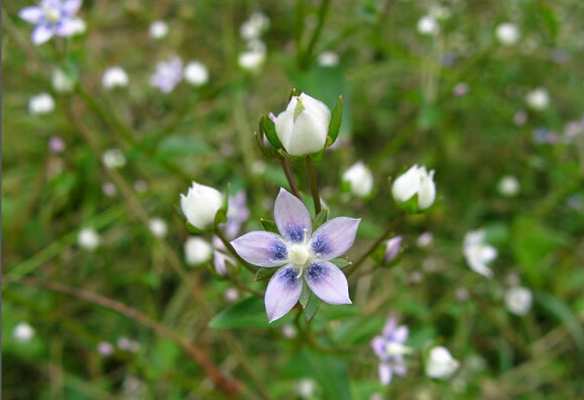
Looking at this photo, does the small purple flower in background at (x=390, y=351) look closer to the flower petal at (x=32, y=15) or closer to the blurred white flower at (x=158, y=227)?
the blurred white flower at (x=158, y=227)

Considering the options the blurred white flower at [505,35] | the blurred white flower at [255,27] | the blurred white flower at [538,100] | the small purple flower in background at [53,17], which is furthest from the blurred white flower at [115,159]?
the blurred white flower at [538,100]

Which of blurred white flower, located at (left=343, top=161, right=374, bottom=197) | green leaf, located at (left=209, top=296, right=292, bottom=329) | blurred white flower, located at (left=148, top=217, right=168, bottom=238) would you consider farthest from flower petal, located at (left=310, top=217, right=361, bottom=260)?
blurred white flower, located at (left=148, top=217, right=168, bottom=238)

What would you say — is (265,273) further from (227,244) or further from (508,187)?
(508,187)

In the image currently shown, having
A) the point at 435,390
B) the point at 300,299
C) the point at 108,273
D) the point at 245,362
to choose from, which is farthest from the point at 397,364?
the point at 108,273

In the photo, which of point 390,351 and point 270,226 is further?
point 390,351

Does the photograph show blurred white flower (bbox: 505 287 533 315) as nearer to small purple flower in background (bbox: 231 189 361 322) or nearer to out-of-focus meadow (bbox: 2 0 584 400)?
out-of-focus meadow (bbox: 2 0 584 400)

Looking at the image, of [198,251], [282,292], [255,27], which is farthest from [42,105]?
[282,292]
